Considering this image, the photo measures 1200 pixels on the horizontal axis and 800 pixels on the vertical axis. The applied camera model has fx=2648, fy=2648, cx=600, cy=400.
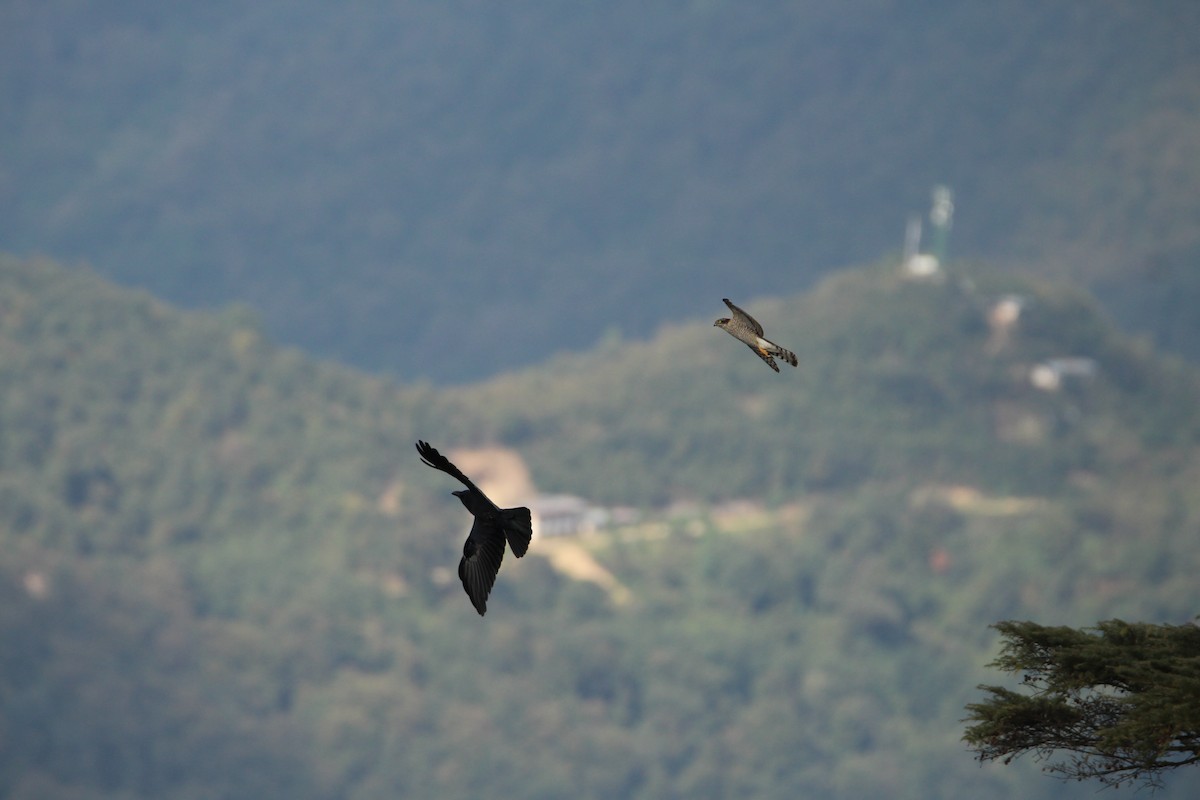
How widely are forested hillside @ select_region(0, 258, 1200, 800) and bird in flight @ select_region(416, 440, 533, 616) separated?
284 feet

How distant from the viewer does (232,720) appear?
11894cm

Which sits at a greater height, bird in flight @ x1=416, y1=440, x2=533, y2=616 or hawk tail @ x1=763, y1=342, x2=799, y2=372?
hawk tail @ x1=763, y1=342, x2=799, y2=372

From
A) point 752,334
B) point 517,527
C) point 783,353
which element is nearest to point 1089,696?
point 752,334

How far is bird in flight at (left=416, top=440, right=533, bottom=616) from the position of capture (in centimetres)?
1939

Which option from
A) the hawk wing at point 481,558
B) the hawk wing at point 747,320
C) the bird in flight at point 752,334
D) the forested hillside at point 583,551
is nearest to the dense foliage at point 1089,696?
the bird in flight at point 752,334

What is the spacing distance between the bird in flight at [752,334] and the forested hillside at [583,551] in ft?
284

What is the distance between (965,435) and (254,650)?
47870mm

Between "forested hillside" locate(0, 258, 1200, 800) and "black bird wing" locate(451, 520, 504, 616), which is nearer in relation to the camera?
"black bird wing" locate(451, 520, 504, 616)

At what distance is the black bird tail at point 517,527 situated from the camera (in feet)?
63.4

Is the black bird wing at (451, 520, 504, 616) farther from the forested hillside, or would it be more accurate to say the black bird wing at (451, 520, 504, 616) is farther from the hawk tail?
the forested hillside

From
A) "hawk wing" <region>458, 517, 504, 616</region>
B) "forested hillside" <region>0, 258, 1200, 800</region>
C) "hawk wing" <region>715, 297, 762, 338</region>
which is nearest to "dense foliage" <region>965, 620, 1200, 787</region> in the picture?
"hawk wing" <region>715, 297, 762, 338</region>

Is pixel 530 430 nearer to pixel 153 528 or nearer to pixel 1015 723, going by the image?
pixel 153 528

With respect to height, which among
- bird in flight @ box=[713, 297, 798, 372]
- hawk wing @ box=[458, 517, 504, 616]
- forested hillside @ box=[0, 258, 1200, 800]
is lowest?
hawk wing @ box=[458, 517, 504, 616]

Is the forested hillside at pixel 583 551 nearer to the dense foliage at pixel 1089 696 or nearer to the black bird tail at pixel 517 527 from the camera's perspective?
the dense foliage at pixel 1089 696
